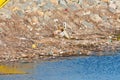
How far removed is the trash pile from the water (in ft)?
4.10

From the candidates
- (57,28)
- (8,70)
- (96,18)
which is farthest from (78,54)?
(96,18)

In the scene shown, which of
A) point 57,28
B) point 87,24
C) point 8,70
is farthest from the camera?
point 87,24

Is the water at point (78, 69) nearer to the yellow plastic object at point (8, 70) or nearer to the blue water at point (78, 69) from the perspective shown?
the blue water at point (78, 69)

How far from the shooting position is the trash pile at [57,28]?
Answer: 20547mm

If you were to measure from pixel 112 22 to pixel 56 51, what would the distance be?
541 cm

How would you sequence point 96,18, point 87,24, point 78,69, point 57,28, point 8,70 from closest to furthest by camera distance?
point 78,69
point 8,70
point 57,28
point 87,24
point 96,18

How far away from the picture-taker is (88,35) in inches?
894

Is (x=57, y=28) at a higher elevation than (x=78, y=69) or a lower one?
higher

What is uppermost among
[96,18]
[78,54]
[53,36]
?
[96,18]

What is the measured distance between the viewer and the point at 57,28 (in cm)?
2344

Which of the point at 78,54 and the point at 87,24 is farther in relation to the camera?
the point at 87,24

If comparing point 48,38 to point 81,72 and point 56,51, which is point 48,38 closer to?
point 56,51

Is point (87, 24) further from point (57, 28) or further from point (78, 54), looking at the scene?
point (78, 54)

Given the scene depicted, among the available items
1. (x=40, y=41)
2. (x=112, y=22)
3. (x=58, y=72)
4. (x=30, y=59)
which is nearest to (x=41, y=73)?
(x=58, y=72)
